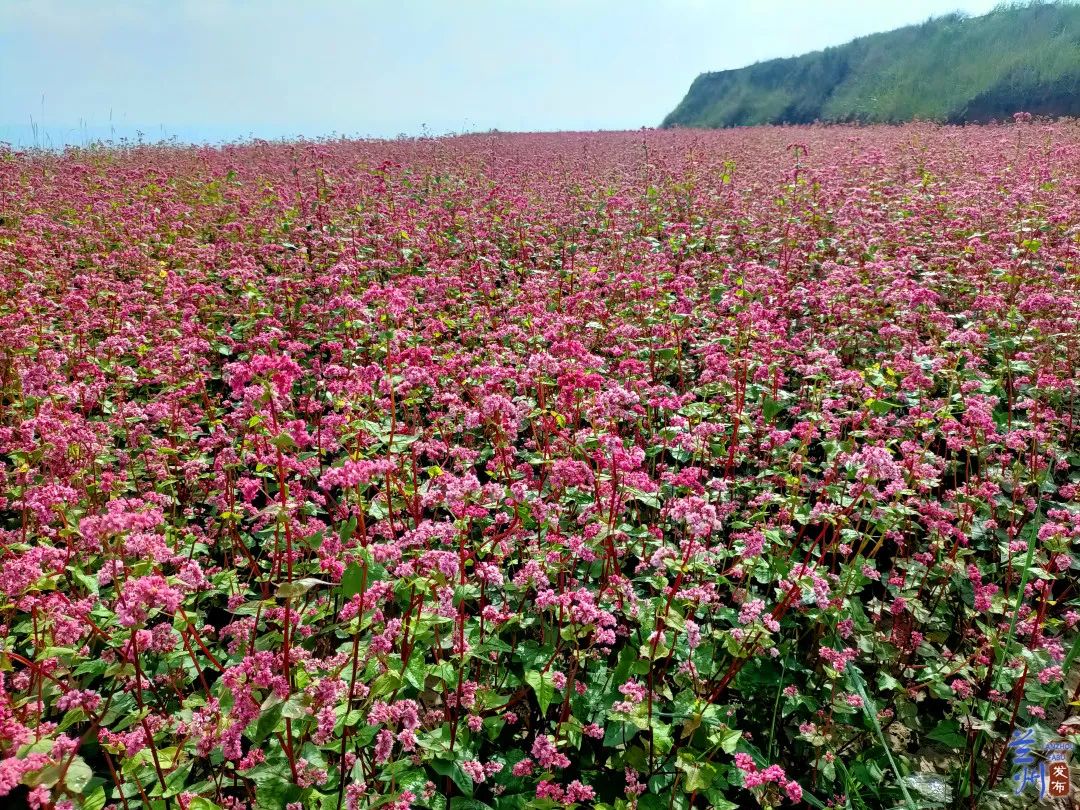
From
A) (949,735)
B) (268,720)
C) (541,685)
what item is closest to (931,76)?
(949,735)

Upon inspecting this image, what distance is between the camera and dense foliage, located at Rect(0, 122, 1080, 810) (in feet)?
9.05

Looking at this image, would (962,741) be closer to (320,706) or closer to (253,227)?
(320,706)

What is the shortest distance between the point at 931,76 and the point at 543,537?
158ft

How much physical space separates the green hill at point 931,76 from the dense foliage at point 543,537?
2971 centimetres

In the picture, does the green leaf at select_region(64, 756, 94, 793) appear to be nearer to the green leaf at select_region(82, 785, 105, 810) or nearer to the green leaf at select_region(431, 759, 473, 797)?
the green leaf at select_region(82, 785, 105, 810)

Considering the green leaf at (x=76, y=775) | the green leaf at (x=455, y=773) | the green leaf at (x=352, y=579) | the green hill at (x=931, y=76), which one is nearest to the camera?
the green leaf at (x=76, y=775)

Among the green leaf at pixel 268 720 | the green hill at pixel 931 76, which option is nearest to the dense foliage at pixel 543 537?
Result: the green leaf at pixel 268 720

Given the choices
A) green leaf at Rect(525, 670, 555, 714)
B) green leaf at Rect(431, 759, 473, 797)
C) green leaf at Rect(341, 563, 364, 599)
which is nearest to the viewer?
green leaf at Rect(341, 563, 364, 599)

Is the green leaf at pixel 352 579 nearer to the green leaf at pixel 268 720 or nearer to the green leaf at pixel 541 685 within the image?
the green leaf at pixel 268 720

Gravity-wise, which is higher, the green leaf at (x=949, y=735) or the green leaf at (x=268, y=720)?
the green leaf at (x=268, y=720)

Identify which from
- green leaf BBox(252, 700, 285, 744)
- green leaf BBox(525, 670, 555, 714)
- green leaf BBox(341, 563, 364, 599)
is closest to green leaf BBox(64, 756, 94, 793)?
green leaf BBox(252, 700, 285, 744)

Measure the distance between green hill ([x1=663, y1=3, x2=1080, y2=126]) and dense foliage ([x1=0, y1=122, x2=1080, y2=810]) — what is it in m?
29.7

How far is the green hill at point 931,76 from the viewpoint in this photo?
3191cm

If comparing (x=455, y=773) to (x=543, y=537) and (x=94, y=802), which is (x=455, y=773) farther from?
(x=543, y=537)
